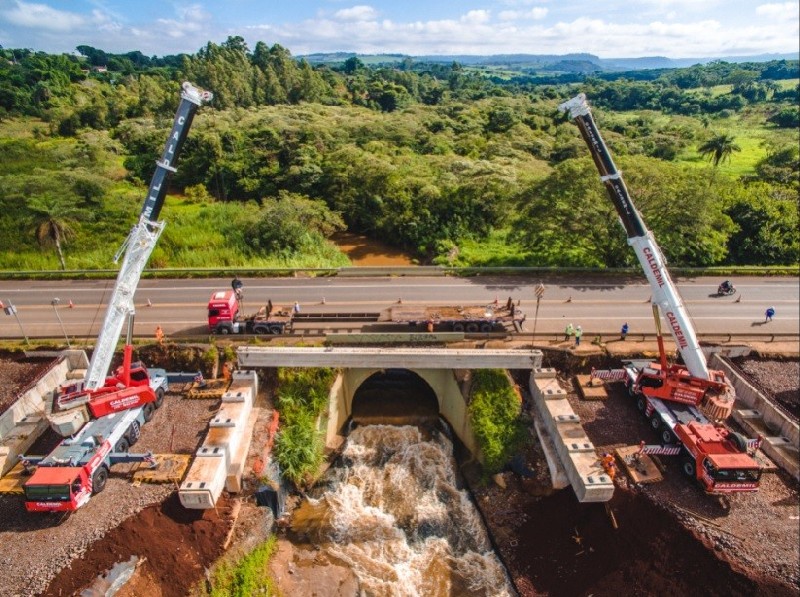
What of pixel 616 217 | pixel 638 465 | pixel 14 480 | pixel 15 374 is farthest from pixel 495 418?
pixel 15 374

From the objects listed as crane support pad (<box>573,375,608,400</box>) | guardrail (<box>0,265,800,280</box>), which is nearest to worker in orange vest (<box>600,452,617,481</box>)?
crane support pad (<box>573,375,608,400</box>)

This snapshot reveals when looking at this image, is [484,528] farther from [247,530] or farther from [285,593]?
[247,530]

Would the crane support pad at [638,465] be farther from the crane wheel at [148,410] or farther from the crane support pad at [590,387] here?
the crane wheel at [148,410]

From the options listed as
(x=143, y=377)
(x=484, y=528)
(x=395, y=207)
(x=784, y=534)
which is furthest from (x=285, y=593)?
(x=395, y=207)

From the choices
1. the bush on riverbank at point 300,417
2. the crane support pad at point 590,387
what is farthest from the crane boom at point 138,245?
the crane support pad at point 590,387

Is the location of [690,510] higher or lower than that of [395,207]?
lower
